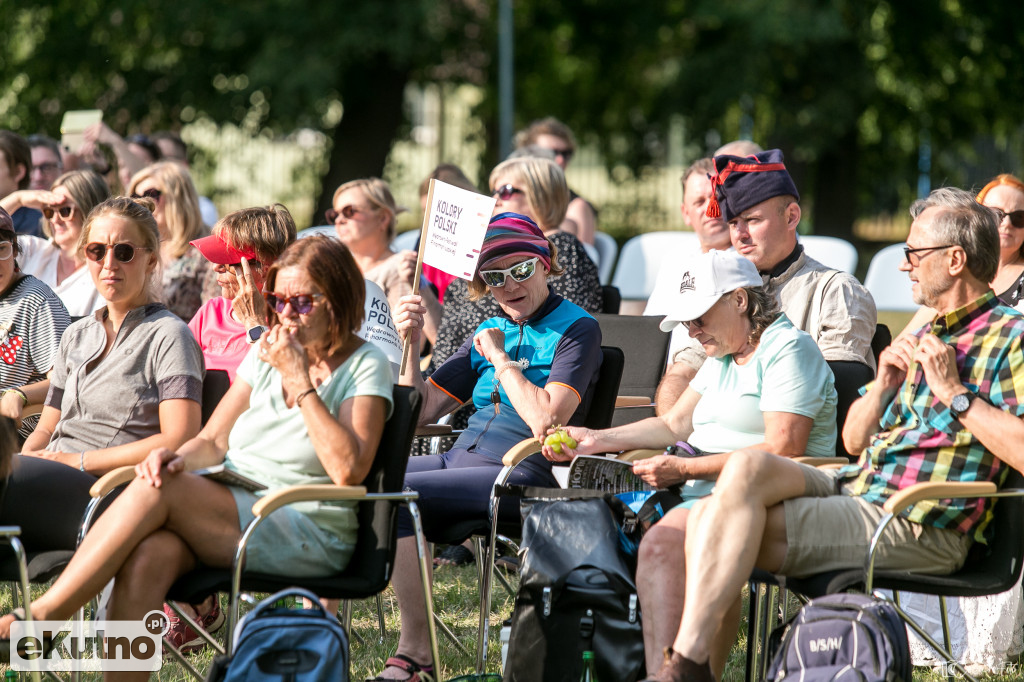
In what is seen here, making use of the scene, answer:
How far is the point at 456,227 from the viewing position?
165 inches

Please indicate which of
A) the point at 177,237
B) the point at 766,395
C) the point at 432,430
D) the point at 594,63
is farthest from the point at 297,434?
the point at 594,63

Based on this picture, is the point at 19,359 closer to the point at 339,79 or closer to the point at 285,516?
the point at 285,516

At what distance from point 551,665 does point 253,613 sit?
0.89 meters

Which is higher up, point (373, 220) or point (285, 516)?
point (373, 220)

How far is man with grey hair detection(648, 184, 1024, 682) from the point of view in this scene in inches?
127

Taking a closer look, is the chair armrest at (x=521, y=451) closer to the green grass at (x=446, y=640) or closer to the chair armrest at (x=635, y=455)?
the chair armrest at (x=635, y=455)

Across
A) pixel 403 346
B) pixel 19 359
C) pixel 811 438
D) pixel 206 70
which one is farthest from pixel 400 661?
pixel 206 70

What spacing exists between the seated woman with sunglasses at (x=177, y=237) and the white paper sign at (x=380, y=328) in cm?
160

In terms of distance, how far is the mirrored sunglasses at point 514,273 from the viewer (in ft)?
13.8

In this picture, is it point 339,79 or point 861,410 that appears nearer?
point 861,410

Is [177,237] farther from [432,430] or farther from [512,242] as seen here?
[512,242]

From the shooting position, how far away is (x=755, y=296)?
12.4ft

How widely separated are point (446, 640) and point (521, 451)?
0.91 metres

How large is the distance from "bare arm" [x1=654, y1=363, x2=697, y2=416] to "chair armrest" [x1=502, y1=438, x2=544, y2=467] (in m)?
0.58
